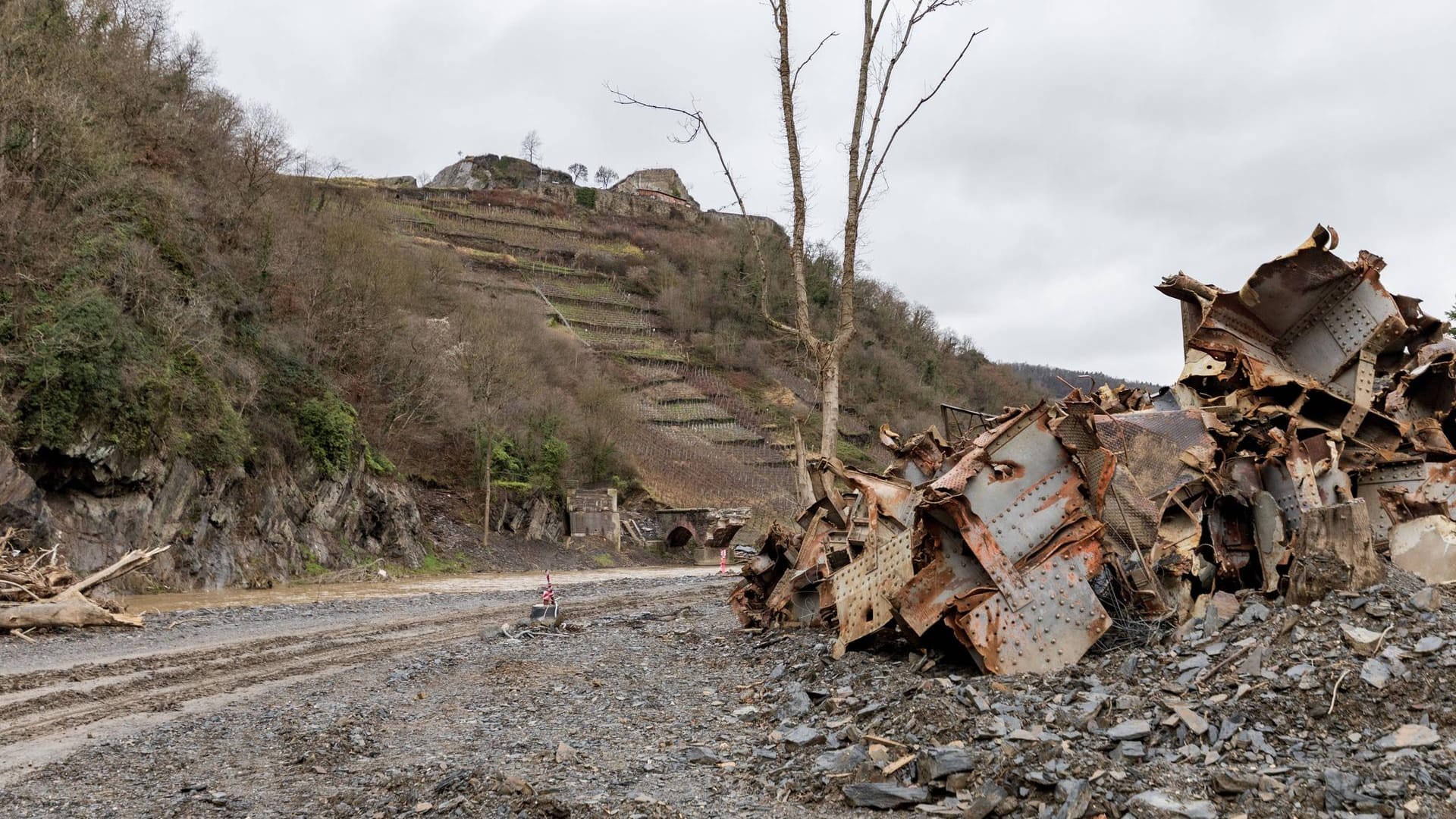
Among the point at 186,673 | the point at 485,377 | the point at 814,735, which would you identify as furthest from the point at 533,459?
the point at 814,735

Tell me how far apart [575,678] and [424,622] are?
6.66 m

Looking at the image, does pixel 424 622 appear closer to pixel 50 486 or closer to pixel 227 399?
pixel 50 486

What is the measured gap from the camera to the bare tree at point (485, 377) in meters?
37.6

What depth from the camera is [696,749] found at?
557cm

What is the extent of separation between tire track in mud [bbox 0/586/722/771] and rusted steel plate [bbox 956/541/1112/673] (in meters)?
5.65

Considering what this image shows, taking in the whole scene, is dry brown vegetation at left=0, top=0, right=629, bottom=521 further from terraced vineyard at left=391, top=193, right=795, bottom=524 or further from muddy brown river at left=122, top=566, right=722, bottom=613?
terraced vineyard at left=391, top=193, right=795, bottom=524

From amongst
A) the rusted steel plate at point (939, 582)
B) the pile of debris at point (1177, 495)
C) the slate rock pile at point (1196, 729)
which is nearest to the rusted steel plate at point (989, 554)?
the pile of debris at point (1177, 495)

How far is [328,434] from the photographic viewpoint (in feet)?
89.2

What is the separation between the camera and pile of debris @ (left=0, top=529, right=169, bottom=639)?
11898mm

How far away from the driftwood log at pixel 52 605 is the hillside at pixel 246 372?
123 inches

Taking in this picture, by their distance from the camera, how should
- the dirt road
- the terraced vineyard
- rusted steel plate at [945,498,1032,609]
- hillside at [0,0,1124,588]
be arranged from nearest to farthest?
the dirt road → rusted steel plate at [945,498,1032,609] → hillside at [0,0,1124,588] → the terraced vineyard

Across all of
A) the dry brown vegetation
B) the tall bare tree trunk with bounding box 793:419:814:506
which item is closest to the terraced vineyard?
the dry brown vegetation

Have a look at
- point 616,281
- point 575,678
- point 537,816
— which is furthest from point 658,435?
point 537,816

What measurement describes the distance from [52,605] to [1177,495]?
1257 cm
